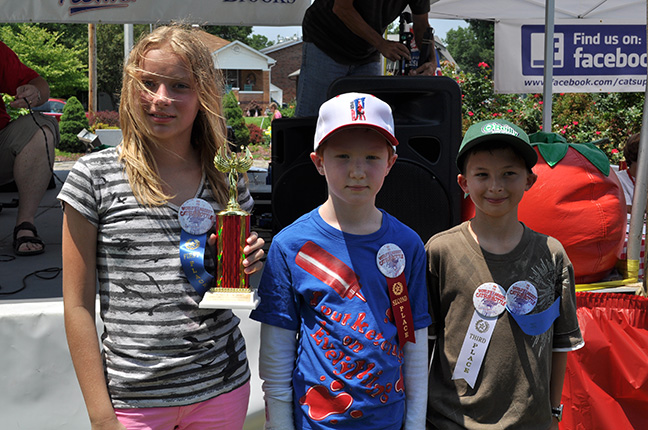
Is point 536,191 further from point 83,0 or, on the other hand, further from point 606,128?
point 606,128

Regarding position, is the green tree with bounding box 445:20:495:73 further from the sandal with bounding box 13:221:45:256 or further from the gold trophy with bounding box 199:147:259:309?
the gold trophy with bounding box 199:147:259:309

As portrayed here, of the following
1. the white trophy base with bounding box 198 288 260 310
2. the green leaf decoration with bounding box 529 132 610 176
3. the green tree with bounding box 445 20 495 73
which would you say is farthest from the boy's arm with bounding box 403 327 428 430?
the green tree with bounding box 445 20 495 73

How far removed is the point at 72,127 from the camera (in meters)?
16.8

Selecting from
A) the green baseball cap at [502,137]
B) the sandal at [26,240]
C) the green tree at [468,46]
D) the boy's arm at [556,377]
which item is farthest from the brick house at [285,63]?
the boy's arm at [556,377]

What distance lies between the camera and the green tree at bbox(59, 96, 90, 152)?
16297 millimetres

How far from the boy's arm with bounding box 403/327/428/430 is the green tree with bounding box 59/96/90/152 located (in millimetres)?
16275

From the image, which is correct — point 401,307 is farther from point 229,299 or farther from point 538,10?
point 538,10

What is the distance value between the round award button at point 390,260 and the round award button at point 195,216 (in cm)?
40

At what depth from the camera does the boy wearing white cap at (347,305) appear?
4.35ft

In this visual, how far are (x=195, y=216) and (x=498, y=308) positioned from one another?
31.2 inches

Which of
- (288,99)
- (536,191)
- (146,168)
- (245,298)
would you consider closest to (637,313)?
(536,191)

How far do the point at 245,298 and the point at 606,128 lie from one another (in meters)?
9.08

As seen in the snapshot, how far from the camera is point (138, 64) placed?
54.4 inches

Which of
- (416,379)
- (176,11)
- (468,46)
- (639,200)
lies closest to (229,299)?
(416,379)
